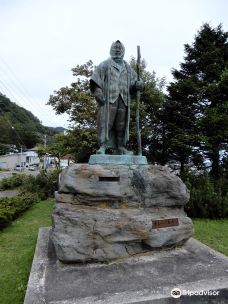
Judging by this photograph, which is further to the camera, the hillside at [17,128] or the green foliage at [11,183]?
the hillside at [17,128]

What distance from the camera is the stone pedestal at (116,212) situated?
16.4 feet

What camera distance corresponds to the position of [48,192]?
15.6 m

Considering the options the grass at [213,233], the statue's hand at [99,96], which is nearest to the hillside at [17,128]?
the grass at [213,233]

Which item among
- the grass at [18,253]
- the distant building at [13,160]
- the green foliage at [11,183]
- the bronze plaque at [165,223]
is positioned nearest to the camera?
the grass at [18,253]

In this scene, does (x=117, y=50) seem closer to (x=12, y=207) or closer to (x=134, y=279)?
(x=134, y=279)

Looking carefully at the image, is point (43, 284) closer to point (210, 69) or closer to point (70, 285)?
point (70, 285)

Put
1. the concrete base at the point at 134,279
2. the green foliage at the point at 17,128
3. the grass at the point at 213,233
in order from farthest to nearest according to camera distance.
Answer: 1. the green foliage at the point at 17,128
2. the grass at the point at 213,233
3. the concrete base at the point at 134,279

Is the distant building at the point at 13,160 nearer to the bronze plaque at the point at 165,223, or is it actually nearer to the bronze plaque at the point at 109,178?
the bronze plaque at the point at 109,178

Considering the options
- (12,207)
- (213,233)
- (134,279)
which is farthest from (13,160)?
(134,279)

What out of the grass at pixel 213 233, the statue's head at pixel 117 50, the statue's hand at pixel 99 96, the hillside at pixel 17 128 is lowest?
the grass at pixel 213 233

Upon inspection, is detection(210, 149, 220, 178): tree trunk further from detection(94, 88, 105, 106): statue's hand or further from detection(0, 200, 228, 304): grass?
detection(94, 88, 105, 106): statue's hand

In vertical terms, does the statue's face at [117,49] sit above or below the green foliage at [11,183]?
above

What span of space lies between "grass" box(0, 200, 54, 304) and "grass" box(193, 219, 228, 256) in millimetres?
3778

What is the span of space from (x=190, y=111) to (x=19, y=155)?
189 ft
